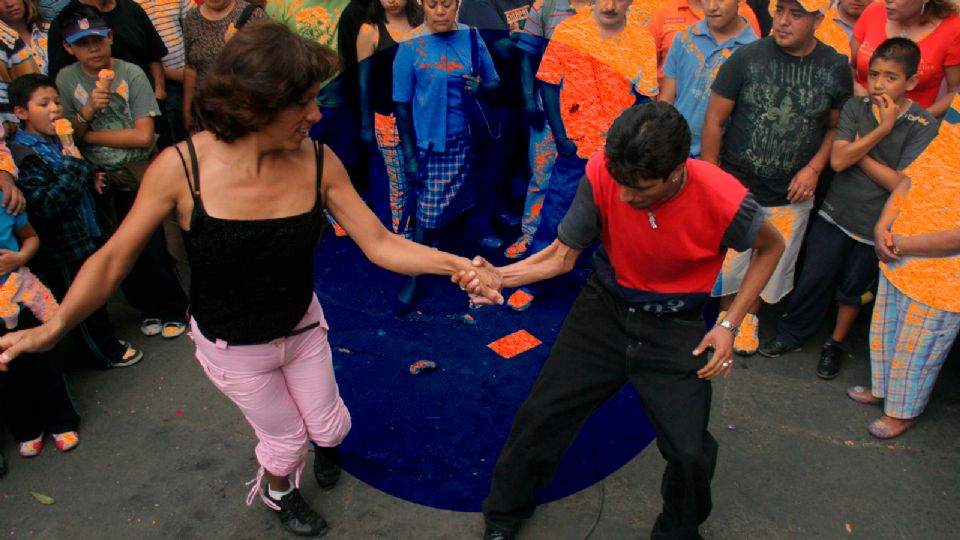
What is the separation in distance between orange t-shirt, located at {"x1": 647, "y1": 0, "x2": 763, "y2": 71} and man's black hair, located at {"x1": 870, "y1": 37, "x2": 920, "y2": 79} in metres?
1.03

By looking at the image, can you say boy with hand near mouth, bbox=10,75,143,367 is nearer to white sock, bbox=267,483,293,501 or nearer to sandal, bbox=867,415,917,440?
white sock, bbox=267,483,293,501

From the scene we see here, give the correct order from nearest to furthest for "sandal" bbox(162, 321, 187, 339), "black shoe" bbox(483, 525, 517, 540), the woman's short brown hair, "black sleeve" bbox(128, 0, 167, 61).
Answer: the woman's short brown hair
"black shoe" bbox(483, 525, 517, 540)
"sandal" bbox(162, 321, 187, 339)
"black sleeve" bbox(128, 0, 167, 61)

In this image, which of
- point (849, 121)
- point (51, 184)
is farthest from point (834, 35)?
point (51, 184)

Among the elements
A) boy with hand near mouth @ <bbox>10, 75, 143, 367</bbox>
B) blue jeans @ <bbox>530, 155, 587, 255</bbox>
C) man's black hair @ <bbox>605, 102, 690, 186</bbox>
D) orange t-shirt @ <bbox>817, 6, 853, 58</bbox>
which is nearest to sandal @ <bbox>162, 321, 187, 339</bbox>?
Result: boy with hand near mouth @ <bbox>10, 75, 143, 367</bbox>

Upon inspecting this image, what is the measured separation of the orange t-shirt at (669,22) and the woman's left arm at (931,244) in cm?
173

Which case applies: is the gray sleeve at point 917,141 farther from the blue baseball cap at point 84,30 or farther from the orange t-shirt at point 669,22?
the blue baseball cap at point 84,30

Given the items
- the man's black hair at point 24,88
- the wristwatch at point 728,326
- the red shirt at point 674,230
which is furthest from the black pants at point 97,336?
the wristwatch at point 728,326

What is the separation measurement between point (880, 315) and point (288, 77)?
2.87 m

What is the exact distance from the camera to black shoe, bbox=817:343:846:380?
12.1ft

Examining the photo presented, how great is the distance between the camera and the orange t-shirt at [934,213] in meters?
2.92

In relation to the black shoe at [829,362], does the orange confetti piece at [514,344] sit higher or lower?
higher

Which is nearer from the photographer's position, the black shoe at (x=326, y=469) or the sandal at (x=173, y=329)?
the black shoe at (x=326, y=469)

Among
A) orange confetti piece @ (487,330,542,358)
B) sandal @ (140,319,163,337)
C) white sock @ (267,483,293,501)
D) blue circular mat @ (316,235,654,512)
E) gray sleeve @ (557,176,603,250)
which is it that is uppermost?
gray sleeve @ (557,176,603,250)

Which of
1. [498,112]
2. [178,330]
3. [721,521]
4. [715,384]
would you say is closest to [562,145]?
[498,112]
